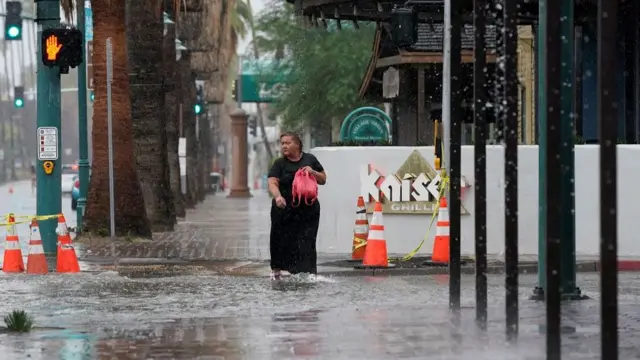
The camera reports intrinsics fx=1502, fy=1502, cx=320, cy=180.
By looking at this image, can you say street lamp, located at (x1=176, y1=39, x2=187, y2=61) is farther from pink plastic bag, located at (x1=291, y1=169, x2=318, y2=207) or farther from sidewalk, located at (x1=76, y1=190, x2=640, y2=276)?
pink plastic bag, located at (x1=291, y1=169, x2=318, y2=207)

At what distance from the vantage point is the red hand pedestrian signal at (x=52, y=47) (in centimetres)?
1958

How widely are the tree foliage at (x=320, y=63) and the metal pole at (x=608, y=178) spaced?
123ft

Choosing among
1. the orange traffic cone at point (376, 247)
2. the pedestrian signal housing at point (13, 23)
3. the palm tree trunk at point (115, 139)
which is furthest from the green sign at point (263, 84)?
the orange traffic cone at point (376, 247)

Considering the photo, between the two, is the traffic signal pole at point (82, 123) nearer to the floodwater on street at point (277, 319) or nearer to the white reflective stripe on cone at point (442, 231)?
the white reflective stripe on cone at point (442, 231)

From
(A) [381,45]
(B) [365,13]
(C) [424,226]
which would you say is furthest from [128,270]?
(A) [381,45]

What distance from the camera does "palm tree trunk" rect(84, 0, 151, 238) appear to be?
2319 centimetres

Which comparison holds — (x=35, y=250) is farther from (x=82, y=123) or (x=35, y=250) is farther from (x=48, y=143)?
(x=82, y=123)

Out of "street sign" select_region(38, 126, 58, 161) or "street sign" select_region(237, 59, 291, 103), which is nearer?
"street sign" select_region(38, 126, 58, 161)

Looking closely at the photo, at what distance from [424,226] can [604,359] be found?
41.4ft

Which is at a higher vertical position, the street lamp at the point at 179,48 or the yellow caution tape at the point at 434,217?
the street lamp at the point at 179,48

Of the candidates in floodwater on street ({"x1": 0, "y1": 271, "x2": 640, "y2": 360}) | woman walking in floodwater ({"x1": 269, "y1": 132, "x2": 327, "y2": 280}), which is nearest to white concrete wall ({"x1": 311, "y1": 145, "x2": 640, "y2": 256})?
floodwater on street ({"x1": 0, "y1": 271, "x2": 640, "y2": 360})

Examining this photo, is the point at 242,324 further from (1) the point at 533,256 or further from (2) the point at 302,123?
(2) the point at 302,123

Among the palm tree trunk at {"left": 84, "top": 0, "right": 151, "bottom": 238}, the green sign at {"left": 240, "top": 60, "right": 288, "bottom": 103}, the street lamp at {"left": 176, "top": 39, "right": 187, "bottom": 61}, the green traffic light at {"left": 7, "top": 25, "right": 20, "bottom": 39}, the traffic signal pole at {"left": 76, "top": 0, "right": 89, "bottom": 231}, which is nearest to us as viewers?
the palm tree trunk at {"left": 84, "top": 0, "right": 151, "bottom": 238}

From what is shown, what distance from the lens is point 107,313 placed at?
1273 centimetres
